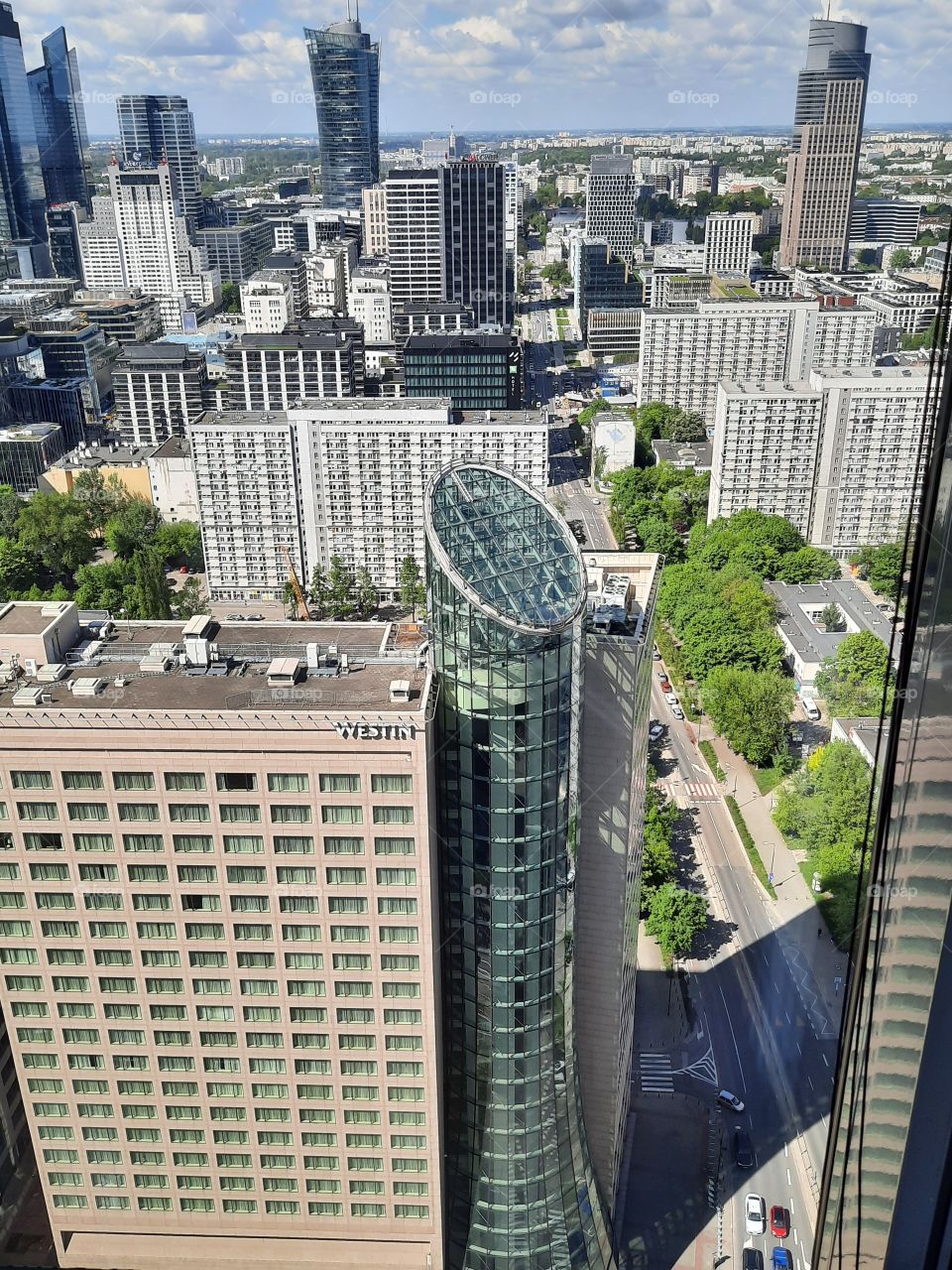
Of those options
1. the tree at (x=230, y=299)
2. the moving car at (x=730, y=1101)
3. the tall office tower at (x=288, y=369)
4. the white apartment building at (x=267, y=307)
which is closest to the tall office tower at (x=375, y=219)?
the tree at (x=230, y=299)

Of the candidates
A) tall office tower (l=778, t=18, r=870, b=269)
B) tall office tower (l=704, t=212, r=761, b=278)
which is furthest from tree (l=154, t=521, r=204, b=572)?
tall office tower (l=778, t=18, r=870, b=269)

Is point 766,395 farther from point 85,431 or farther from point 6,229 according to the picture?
point 6,229

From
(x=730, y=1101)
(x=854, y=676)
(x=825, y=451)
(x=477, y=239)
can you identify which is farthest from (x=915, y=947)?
(x=477, y=239)

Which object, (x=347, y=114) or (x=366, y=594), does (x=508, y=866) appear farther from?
(x=347, y=114)

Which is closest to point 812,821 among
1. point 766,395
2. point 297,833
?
point 297,833

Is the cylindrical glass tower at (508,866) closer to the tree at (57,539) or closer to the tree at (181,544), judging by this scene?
the tree at (181,544)

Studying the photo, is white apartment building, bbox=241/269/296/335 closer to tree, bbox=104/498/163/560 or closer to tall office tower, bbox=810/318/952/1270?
tree, bbox=104/498/163/560
